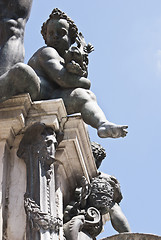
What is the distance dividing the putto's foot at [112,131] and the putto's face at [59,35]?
68.8 inches

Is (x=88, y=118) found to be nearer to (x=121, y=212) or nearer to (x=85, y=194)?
(x=85, y=194)

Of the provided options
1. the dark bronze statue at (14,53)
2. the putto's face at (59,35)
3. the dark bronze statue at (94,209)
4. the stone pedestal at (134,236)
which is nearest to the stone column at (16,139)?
the dark bronze statue at (14,53)

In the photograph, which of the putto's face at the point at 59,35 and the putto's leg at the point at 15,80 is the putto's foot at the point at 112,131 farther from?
the putto's face at the point at 59,35

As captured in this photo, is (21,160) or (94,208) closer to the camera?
(21,160)

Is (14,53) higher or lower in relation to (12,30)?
lower

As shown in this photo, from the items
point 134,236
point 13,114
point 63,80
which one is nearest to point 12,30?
point 63,80

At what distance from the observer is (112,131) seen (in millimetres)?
6633

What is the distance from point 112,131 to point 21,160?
1085 mm

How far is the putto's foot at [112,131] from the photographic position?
6594mm

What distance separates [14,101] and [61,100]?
54 centimetres

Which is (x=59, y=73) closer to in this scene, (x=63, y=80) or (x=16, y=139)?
(x=63, y=80)

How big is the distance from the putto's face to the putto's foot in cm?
175

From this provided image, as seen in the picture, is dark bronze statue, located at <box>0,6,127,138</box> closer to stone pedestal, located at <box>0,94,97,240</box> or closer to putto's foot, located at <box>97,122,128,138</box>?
putto's foot, located at <box>97,122,128,138</box>

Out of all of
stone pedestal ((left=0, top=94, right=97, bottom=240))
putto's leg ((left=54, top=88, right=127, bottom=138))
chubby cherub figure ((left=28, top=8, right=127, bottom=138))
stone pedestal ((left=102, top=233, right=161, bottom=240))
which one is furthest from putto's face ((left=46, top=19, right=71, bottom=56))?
stone pedestal ((left=102, top=233, right=161, bottom=240))
